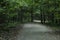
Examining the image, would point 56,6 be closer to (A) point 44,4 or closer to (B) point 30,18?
(A) point 44,4

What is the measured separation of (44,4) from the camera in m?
24.8

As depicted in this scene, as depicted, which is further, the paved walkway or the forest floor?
the paved walkway

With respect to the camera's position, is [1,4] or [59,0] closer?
[1,4]

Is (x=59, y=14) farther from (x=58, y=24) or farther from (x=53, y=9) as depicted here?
(x=58, y=24)

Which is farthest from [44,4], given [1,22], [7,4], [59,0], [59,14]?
[7,4]

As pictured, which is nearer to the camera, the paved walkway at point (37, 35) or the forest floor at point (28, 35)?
the forest floor at point (28, 35)

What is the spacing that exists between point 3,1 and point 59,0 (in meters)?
7.76

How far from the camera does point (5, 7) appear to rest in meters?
14.6

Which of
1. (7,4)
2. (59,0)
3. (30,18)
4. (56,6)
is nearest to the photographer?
(7,4)

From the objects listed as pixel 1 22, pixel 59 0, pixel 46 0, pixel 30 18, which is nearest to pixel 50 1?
pixel 46 0

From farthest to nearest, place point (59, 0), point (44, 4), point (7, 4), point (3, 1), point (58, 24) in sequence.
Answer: point (58, 24)
point (44, 4)
point (59, 0)
point (7, 4)
point (3, 1)

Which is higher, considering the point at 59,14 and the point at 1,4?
the point at 1,4

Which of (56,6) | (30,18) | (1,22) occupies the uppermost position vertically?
(56,6)

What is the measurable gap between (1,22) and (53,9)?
23.0 feet
